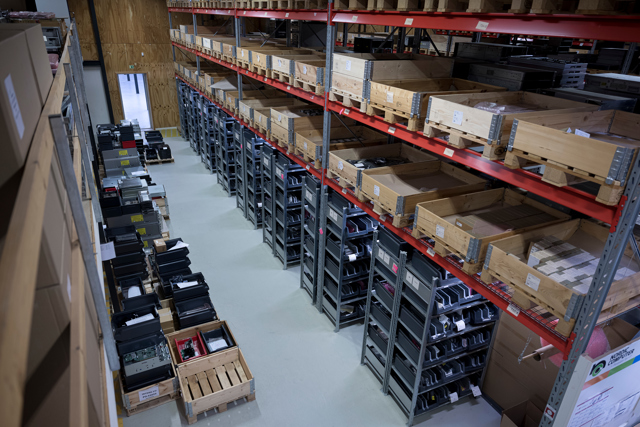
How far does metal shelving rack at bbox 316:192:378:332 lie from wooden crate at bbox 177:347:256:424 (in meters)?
1.72

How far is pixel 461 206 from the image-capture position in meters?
4.44

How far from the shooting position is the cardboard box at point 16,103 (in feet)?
3.96

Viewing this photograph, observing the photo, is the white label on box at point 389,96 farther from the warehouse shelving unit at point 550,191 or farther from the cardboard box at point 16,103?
the cardboard box at point 16,103

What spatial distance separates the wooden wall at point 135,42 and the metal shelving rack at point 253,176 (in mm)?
8708

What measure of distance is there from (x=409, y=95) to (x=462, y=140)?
0.75 meters

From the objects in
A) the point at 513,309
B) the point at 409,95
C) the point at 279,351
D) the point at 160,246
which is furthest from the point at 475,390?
the point at 160,246

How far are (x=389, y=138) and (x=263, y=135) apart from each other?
2.58 metres

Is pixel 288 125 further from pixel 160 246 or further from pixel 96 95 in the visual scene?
pixel 96 95

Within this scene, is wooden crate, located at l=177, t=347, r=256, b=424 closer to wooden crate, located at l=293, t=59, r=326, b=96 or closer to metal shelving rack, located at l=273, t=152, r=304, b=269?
metal shelving rack, located at l=273, t=152, r=304, b=269

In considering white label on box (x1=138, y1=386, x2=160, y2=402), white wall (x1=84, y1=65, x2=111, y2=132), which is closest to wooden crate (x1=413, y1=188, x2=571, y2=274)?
white label on box (x1=138, y1=386, x2=160, y2=402)

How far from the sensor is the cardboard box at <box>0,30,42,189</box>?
1207 mm

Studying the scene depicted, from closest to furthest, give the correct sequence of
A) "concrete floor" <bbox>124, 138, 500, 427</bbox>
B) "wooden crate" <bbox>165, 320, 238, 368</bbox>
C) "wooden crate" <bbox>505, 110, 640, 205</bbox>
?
"wooden crate" <bbox>505, 110, 640, 205</bbox> → "concrete floor" <bbox>124, 138, 500, 427</bbox> → "wooden crate" <bbox>165, 320, 238, 368</bbox>

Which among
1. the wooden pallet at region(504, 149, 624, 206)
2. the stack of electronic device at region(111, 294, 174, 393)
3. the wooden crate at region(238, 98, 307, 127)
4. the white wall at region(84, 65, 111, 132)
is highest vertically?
the wooden pallet at region(504, 149, 624, 206)

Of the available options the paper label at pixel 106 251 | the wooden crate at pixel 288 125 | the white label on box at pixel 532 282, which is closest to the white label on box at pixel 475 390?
the white label on box at pixel 532 282
